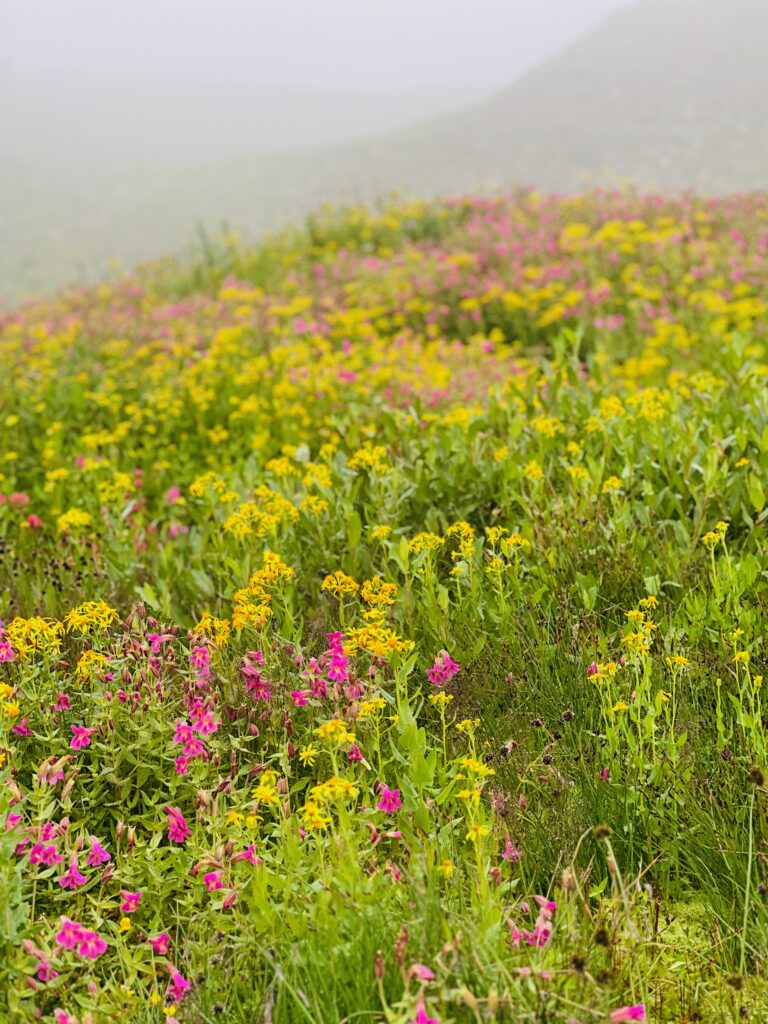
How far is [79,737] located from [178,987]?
805 mm

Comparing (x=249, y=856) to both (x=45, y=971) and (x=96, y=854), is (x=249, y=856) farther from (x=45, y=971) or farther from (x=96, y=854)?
(x=45, y=971)

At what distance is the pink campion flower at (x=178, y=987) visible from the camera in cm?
207

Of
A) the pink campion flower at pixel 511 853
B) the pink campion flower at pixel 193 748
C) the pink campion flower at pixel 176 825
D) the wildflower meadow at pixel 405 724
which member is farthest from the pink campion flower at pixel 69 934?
the pink campion flower at pixel 511 853

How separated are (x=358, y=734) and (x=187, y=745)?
551mm

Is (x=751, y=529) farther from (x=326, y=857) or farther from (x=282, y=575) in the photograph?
(x=326, y=857)

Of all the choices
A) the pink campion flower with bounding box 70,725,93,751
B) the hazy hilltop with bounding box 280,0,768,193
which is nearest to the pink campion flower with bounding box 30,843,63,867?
the pink campion flower with bounding box 70,725,93,751

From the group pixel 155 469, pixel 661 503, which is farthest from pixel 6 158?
pixel 661 503

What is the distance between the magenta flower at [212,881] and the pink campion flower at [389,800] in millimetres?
444

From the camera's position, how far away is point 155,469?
20.4 ft

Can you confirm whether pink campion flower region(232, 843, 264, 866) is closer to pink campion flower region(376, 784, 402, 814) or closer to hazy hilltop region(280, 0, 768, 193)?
pink campion flower region(376, 784, 402, 814)

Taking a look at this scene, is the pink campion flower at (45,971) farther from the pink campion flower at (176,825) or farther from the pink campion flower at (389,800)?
the pink campion flower at (389,800)

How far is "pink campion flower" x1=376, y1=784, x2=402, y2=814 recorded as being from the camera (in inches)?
95.3

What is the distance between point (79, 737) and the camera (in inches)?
104

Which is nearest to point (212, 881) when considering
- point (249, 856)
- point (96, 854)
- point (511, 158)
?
point (249, 856)
